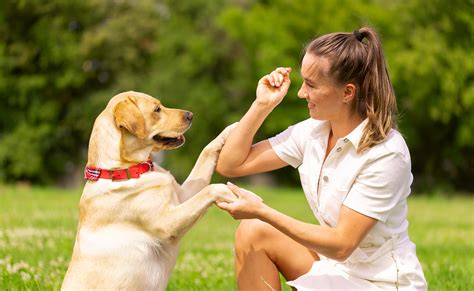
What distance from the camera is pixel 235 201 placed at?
4.06 m

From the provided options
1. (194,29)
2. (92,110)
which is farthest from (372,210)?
(194,29)

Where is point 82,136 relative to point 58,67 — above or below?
below

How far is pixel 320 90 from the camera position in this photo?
13.7 feet

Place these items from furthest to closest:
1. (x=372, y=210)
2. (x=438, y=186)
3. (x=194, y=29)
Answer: (x=194, y=29) → (x=438, y=186) → (x=372, y=210)

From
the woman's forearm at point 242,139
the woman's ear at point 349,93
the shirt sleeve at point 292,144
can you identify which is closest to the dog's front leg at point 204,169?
the woman's forearm at point 242,139

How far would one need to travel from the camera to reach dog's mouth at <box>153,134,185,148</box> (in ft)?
16.2

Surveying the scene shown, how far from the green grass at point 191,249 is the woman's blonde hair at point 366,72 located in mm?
1950

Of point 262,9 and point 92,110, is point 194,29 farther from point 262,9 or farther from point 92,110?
point 92,110

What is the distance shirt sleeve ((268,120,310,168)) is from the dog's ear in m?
0.89

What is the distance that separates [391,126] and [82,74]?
108 ft

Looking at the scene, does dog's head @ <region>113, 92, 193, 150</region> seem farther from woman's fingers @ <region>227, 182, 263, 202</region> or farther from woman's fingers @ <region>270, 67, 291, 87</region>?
woman's fingers @ <region>227, 182, 263, 202</region>

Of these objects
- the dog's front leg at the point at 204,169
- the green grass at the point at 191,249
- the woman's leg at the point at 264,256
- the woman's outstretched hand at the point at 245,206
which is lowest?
the green grass at the point at 191,249

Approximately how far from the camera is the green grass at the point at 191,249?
5730 millimetres

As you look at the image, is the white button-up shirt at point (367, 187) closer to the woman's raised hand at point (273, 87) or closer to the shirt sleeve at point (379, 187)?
the shirt sleeve at point (379, 187)
